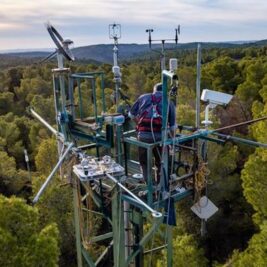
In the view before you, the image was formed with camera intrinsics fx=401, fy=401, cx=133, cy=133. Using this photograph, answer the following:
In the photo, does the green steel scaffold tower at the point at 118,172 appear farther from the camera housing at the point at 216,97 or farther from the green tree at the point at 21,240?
the green tree at the point at 21,240

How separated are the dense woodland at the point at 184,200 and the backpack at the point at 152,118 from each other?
1734 mm

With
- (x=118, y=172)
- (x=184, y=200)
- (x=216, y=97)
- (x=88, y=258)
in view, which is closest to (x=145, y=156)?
(x=118, y=172)

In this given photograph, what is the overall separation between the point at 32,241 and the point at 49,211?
6.41 meters

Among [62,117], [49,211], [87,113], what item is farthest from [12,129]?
[62,117]

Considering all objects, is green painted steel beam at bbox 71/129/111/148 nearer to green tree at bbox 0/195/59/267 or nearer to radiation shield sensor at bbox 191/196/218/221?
radiation shield sensor at bbox 191/196/218/221

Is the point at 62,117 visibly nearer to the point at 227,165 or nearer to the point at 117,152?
the point at 117,152

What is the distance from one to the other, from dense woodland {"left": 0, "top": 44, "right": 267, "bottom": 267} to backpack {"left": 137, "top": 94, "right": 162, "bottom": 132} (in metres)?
1.73

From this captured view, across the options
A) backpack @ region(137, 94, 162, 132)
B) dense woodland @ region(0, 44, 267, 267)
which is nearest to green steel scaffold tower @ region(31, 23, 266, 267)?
backpack @ region(137, 94, 162, 132)

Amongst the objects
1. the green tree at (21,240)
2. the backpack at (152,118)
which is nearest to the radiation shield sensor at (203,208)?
the backpack at (152,118)

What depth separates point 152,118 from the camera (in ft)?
18.9

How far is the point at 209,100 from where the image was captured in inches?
233

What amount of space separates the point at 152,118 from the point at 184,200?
11472mm

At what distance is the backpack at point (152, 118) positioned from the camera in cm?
573

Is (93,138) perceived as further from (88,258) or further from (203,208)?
(203,208)
